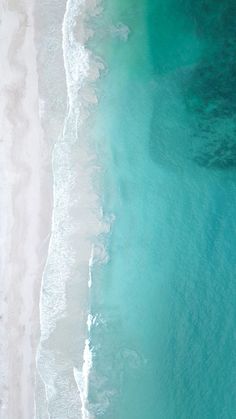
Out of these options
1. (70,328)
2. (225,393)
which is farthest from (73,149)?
(225,393)

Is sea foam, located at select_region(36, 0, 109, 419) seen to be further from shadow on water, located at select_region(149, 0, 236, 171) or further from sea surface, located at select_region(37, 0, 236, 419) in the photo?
shadow on water, located at select_region(149, 0, 236, 171)

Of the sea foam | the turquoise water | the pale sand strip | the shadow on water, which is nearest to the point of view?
the turquoise water

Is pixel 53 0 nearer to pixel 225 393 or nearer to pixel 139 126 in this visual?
pixel 139 126

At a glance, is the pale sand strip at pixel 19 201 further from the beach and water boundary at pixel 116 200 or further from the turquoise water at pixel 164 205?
the turquoise water at pixel 164 205

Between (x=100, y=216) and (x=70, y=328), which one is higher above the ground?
(x=100, y=216)

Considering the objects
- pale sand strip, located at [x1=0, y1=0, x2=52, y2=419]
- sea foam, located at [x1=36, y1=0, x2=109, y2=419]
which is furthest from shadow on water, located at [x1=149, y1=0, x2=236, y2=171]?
pale sand strip, located at [x1=0, y1=0, x2=52, y2=419]

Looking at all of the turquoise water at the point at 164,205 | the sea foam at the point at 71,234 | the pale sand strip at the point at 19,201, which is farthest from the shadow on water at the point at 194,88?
the pale sand strip at the point at 19,201
